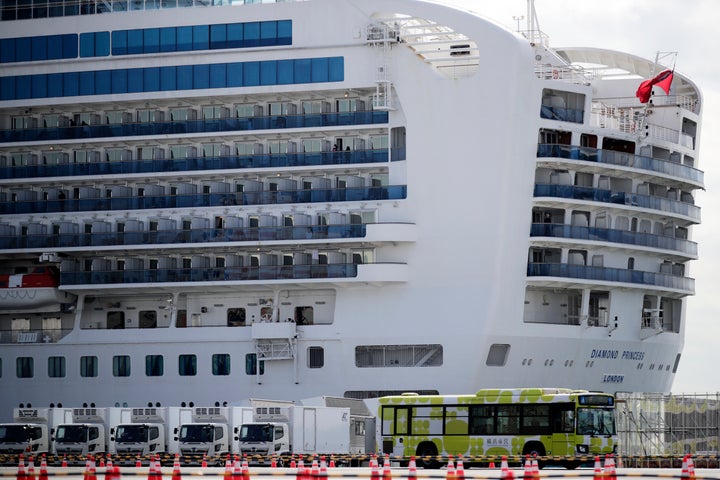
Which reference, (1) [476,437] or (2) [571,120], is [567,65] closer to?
(2) [571,120]

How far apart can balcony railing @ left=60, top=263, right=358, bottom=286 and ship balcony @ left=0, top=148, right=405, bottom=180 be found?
504 centimetres

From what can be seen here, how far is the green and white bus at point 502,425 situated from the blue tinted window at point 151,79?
2448 centimetres

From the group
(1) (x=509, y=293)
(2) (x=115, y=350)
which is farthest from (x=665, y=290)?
(2) (x=115, y=350)

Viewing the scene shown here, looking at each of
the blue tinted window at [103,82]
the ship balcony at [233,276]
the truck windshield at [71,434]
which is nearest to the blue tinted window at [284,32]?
the blue tinted window at [103,82]

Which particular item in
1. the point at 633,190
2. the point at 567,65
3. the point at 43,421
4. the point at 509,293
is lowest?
the point at 43,421

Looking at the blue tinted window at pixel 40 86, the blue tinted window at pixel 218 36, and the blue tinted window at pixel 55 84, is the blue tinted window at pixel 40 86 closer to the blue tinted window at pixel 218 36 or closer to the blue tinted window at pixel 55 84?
the blue tinted window at pixel 55 84

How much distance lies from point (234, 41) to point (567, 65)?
15870mm

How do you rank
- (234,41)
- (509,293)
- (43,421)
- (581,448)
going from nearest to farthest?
(581,448), (43,421), (509,293), (234,41)

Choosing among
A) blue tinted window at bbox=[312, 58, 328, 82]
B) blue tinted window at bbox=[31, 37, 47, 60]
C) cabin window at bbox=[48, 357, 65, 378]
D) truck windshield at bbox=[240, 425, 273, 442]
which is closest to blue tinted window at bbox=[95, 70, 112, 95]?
blue tinted window at bbox=[31, 37, 47, 60]

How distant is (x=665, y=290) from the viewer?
73.9 meters

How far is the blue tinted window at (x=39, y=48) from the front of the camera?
3061 inches

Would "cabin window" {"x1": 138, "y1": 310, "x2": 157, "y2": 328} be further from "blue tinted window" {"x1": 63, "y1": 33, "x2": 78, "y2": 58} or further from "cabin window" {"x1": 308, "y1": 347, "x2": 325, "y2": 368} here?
"blue tinted window" {"x1": 63, "y1": 33, "x2": 78, "y2": 58}

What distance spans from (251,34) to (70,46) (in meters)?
10.1

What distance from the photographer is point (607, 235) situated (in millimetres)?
71125
